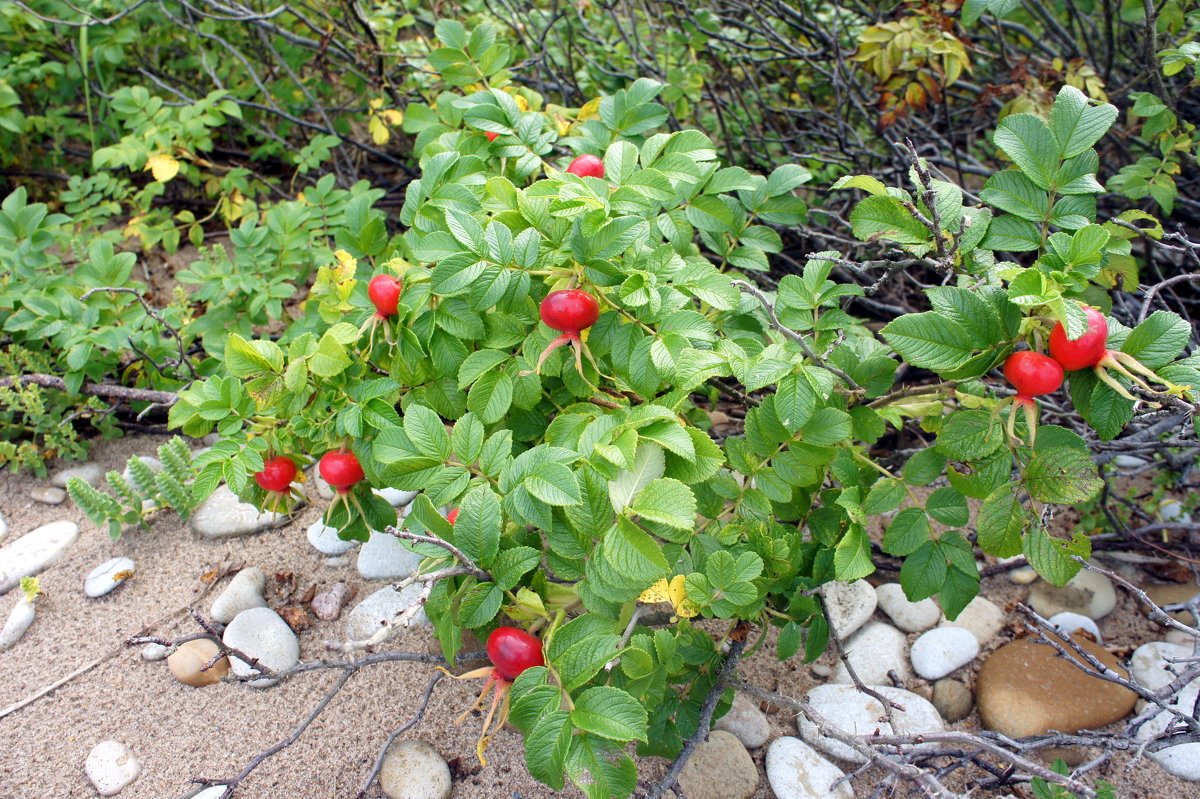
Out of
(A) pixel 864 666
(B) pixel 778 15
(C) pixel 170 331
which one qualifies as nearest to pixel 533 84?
(B) pixel 778 15

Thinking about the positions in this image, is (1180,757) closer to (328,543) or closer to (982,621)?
(982,621)

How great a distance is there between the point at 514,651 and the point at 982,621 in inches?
48.5

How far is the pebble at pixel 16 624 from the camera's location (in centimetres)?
178

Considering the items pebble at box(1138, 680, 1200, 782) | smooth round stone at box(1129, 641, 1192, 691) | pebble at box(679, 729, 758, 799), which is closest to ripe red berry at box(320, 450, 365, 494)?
pebble at box(679, 729, 758, 799)

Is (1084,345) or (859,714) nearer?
(1084,345)

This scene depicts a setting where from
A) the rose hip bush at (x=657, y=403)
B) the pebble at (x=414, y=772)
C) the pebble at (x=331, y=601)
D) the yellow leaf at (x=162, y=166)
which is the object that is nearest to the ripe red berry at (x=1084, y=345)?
the rose hip bush at (x=657, y=403)

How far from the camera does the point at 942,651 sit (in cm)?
175

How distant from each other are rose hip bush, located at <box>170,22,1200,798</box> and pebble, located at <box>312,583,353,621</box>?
370mm

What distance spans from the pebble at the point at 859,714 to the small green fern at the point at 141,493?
59.3 inches

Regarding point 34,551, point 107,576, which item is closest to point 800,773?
point 107,576

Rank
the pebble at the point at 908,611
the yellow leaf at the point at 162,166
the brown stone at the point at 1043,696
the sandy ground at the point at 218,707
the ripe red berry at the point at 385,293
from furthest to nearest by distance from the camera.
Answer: the yellow leaf at the point at 162,166 < the pebble at the point at 908,611 < the brown stone at the point at 1043,696 < the sandy ground at the point at 218,707 < the ripe red berry at the point at 385,293

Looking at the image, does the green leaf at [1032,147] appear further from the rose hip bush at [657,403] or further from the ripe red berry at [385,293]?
the ripe red berry at [385,293]

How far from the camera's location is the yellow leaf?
2484mm

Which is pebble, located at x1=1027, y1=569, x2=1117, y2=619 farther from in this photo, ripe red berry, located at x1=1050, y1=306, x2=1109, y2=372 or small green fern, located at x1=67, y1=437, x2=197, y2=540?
small green fern, located at x1=67, y1=437, x2=197, y2=540
